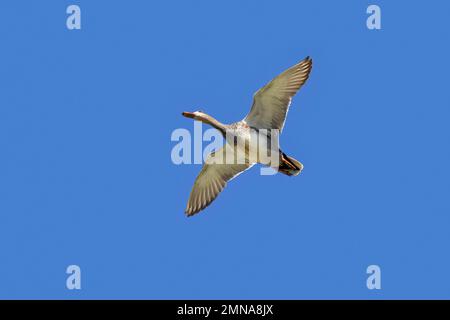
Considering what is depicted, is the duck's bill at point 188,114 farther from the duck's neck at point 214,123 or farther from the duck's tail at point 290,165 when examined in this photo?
the duck's tail at point 290,165

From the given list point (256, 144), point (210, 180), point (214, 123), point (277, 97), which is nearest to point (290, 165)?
point (256, 144)

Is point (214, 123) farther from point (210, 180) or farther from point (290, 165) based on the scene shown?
point (210, 180)

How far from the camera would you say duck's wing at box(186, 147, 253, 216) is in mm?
17109

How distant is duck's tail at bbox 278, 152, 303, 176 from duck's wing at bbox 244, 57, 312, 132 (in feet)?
1.66

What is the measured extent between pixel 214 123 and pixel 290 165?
146 cm

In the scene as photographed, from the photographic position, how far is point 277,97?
1608 centimetres

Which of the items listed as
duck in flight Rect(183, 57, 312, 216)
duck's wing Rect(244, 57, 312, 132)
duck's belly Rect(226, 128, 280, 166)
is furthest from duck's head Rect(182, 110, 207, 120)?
duck's wing Rect(244, 57, 312, 132)

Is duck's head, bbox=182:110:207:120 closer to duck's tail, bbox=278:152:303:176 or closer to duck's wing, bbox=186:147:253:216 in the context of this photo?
duck's wing, bbox=186:147:253:216

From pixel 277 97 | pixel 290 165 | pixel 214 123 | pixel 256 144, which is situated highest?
pixel 277 97

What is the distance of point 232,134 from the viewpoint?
16016mm

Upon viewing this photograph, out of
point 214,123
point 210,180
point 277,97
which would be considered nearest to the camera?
point 214,123
